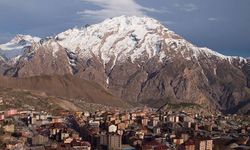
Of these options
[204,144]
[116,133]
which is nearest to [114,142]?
[116,133]

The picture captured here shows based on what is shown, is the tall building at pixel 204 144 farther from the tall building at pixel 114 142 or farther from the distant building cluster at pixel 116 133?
the tall building at pixel 114 142

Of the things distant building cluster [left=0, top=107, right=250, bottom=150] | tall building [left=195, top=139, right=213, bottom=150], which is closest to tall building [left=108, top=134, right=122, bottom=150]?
distant building cluster [left=0, top=107, right=250, bottom=150]

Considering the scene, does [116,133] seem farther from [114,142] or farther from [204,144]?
[204,144]

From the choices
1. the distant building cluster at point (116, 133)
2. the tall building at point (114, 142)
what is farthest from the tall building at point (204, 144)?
the tall building at point (114, 142)

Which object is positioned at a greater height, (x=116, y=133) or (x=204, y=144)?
(x=116, y=133)

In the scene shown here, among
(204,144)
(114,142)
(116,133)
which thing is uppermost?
(116,133)

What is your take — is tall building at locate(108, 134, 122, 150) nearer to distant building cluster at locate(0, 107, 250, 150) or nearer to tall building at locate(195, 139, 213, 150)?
distant building cluster at locate(0, 107, 250, 150)

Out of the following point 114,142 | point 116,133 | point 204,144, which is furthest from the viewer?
point 116,133

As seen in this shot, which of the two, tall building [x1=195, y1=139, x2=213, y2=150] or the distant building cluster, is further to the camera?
the distant building cluster

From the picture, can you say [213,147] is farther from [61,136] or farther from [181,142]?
[61,136]
